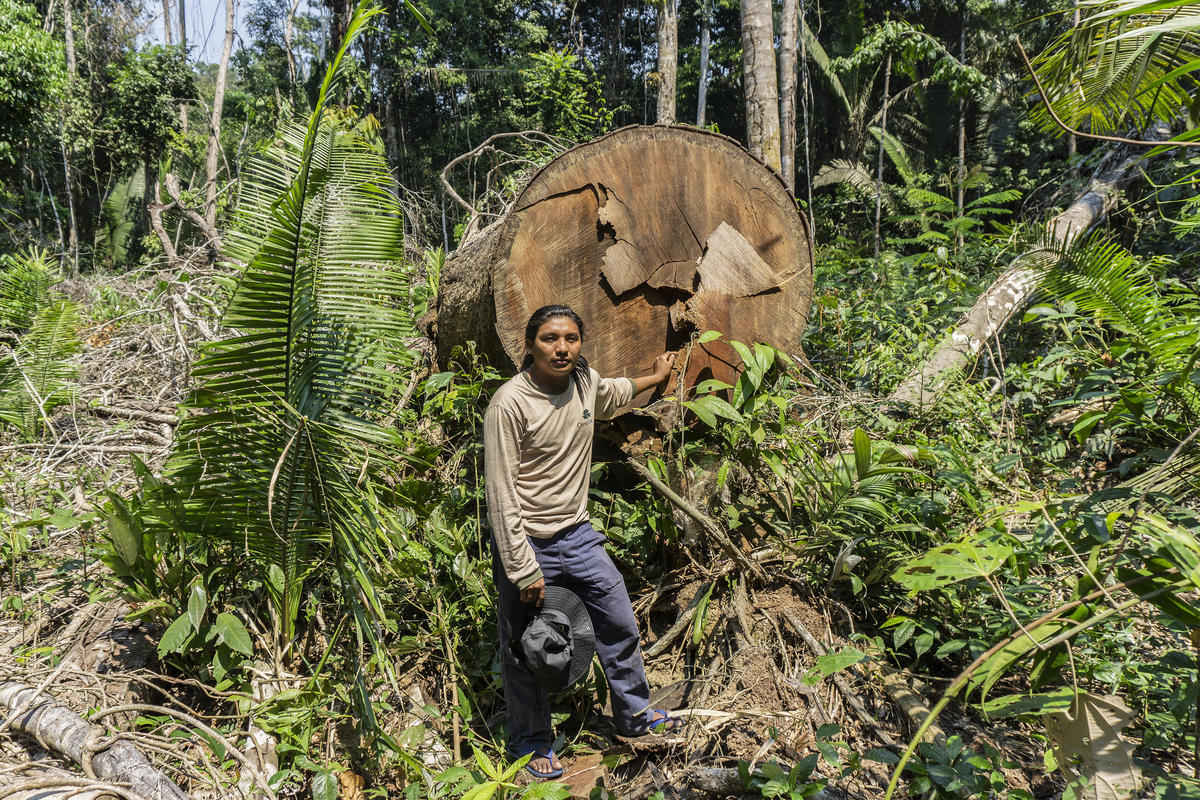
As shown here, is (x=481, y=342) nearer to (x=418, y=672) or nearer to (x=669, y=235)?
(x=669, y=235)

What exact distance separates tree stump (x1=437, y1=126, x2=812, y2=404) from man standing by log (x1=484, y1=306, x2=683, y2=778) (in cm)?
44

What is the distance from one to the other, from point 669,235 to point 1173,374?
189 cm

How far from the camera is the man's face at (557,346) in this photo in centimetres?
252

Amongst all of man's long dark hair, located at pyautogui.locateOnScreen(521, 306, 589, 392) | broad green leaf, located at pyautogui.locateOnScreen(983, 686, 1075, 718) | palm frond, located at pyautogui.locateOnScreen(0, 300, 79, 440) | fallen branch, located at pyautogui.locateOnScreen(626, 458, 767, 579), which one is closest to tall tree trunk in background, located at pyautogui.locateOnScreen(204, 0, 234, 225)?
palm frond, located at pyautogui.locateOnScreen(0, 300, 79, 440)

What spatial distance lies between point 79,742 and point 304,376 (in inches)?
55.6

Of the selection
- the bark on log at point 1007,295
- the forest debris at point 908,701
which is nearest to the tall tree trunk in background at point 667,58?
the bark on log at point 1007,295

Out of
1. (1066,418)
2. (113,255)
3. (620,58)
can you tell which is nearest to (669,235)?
(1066,418)

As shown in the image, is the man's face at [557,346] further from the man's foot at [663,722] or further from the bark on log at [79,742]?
the bark on log at [79,742]

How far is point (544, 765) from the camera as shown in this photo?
2576mm

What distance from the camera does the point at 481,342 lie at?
10.9 feet

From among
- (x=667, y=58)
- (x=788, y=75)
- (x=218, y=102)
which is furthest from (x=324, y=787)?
(x=218, y=102)

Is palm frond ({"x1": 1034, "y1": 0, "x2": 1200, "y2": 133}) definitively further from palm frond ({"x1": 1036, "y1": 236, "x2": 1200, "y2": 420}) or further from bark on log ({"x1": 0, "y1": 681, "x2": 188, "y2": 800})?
bark on log ({"x1": 0, "y1": 681, "x2": 188, "y2": 800})

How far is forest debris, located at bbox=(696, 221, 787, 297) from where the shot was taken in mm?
Result: 3139

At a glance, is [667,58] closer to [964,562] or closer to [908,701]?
[908,701]
